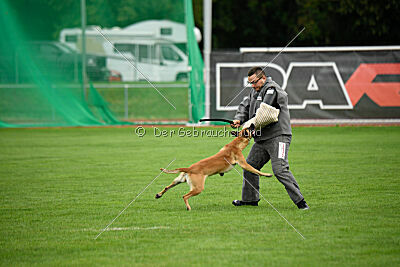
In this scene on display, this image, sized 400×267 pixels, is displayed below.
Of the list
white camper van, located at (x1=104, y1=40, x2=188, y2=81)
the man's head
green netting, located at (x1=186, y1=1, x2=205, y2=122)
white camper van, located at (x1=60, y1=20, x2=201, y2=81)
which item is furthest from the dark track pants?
white camper van, located at (x1=104, y1=40, x2=188, y2=81)

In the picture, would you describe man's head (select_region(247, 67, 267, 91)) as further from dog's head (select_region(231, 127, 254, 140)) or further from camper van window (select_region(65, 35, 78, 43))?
camper van window (select_region(65, 35, 78, 43))

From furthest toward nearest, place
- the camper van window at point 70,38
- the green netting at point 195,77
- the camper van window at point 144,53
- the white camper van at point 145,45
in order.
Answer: the camper van window at point 144,53
the white camper van at point 145,45
the camper van window at point 70,38
the green netting at point 195,77

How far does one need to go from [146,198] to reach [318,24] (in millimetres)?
27989

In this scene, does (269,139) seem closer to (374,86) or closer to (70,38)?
(374,86)

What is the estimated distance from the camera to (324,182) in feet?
32.4

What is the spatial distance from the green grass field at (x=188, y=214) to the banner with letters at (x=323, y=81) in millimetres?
5609

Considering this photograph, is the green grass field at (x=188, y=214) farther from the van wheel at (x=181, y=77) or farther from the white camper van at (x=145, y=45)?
the van wheel at (x=181, y=77)

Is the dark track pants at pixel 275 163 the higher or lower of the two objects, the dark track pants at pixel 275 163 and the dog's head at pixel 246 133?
the lower

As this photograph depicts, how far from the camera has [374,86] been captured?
1959 cm

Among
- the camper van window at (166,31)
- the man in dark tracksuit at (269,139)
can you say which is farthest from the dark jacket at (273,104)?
the camper van window at (166,31)

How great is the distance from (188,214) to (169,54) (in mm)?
15343

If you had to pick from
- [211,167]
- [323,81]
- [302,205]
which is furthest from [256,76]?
[323,81]

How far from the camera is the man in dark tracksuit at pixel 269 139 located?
758 cm

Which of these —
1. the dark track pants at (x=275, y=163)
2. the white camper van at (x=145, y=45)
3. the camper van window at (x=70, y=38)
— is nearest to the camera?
the dark track pants at (x=275, y=163)
